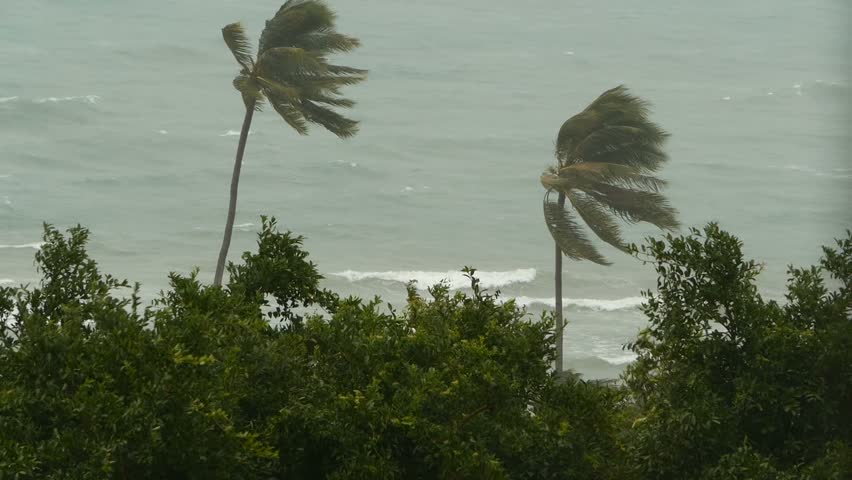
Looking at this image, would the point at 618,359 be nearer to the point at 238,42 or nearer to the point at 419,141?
the point at 238,42

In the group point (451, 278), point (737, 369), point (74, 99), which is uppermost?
point (74, 99)

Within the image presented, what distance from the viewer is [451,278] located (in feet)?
182

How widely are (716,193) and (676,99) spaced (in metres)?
26.5

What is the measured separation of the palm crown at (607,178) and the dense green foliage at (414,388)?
582 inches

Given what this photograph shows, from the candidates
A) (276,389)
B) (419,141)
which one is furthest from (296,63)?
(419,141)

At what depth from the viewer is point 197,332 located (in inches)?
311

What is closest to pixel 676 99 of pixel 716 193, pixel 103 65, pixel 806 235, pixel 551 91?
pixel 551 91

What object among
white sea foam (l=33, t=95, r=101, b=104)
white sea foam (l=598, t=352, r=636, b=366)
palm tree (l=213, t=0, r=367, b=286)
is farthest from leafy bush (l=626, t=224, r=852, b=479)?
white sea foam (l=33, t=95, r=101, b=104)

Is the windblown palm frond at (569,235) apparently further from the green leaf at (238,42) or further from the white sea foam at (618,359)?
the white sea foam at (618,359)

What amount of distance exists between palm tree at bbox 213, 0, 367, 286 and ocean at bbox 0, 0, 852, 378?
17.5 metres

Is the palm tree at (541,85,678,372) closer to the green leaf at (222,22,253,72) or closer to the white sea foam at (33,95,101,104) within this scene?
the green leaf at (222,22,253,72)

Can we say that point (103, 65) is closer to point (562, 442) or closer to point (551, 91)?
point (551, 91)

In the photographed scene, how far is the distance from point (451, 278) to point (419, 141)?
90.2ft

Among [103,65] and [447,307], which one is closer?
[447,307]
